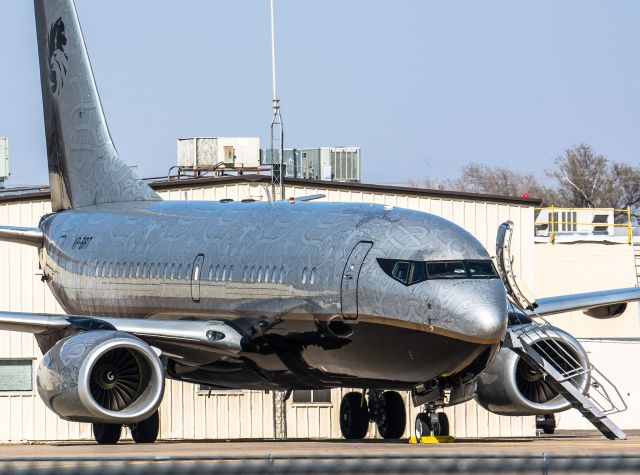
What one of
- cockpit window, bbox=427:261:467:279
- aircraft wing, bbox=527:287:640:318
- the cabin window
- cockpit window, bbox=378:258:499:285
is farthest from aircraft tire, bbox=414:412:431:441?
the cabin window

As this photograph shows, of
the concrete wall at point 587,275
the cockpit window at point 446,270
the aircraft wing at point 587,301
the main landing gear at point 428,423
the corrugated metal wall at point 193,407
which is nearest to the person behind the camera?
the cockpit window at point 446,270

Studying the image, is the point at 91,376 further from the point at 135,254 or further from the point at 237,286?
the point at 135,254

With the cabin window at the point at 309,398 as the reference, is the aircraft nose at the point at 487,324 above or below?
above

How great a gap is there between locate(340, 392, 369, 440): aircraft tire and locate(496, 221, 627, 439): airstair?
4.75 m

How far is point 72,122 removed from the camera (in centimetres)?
3164

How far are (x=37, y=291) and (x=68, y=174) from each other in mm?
3970

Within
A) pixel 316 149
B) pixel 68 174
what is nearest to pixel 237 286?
pixel 68 174

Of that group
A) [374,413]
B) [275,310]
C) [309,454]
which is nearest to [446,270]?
[275,310]

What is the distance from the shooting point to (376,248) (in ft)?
68.9

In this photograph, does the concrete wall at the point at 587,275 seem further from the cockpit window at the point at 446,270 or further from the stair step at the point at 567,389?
the cockpit window at the point at 446,270

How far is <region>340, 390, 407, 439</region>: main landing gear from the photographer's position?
27761 millimetres

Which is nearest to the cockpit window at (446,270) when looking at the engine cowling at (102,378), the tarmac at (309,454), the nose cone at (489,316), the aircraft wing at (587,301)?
the nose cone at (489,316)

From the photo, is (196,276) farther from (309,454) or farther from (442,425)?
(309,454)

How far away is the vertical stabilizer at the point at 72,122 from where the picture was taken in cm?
3125
